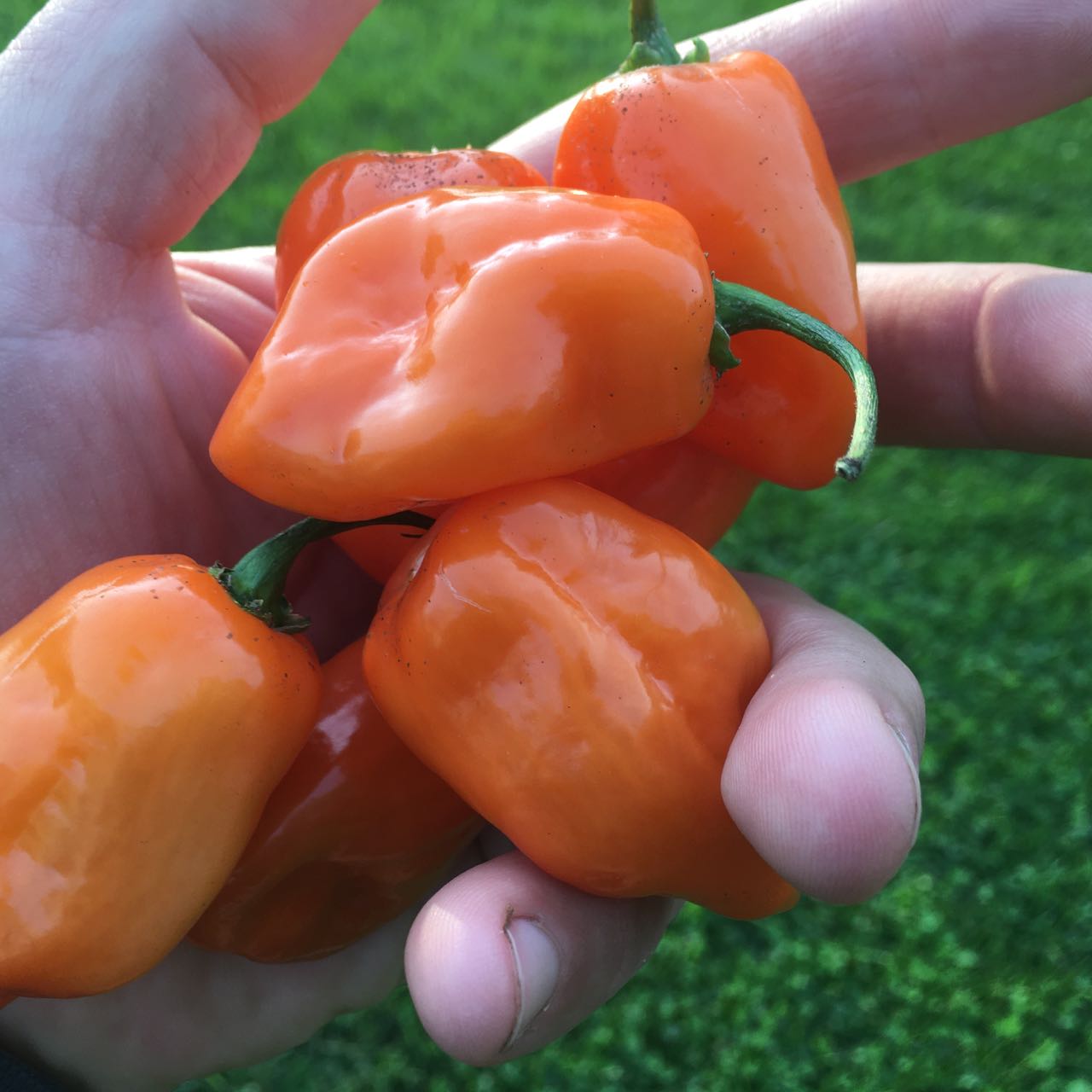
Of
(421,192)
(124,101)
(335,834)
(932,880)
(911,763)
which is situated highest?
(124,101)

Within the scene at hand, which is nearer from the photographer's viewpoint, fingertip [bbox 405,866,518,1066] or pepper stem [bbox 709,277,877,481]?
fingertip [bbox 405,866,518,1066]

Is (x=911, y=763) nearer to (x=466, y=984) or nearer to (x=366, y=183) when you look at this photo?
(x=466, y=984)

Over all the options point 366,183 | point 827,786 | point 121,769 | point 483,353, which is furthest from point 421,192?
point 827,786

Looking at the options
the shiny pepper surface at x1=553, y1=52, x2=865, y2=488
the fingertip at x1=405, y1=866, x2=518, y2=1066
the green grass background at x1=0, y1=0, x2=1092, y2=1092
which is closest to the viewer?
the fingertip at x1=405, y1=866, x2=518, y2=1066

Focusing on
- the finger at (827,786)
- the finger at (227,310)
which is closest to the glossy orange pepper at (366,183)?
the finger at (227,310)

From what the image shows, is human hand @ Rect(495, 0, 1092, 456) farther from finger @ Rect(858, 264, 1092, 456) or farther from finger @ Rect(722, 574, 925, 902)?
finger @ Rect(722, 574, 925, 902)

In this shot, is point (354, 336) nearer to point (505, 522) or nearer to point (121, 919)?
point (505, 522)

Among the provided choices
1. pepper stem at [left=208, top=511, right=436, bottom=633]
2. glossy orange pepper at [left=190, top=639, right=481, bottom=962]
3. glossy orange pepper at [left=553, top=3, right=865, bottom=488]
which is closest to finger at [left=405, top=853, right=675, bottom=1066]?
glossy orange pepper at [left=190, top=639, right=481, bottom=962]
